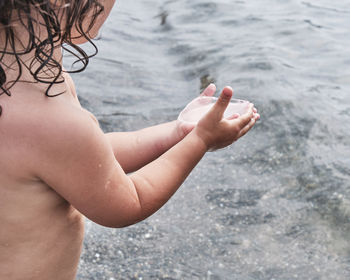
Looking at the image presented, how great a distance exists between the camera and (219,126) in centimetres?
209

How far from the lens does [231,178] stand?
3830 millimetres

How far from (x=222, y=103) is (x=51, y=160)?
2.21 feet

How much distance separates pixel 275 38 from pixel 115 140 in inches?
163

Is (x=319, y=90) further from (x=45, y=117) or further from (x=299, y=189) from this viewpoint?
(x=45, y=117)

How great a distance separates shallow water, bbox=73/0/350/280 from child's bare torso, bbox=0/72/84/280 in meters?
1.00

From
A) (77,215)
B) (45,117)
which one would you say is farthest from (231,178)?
(45,117)

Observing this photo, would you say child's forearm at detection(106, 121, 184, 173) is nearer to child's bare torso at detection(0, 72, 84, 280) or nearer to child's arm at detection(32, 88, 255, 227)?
child's arm at detection(32, 88, 255, 227)

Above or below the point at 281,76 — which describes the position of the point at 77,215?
above

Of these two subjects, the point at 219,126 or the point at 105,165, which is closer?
the point at 105,165

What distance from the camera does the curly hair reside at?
1479 mm

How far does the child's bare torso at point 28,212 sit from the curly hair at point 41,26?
56mm

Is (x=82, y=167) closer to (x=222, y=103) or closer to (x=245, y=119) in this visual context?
(x=222, y=103)

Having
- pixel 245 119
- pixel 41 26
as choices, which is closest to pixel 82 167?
pixel 41 26

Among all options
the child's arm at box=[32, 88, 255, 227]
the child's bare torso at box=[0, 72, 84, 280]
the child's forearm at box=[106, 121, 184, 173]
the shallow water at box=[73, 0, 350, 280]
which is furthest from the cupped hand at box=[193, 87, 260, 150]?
the shallow water at box=[73, 0, 350, 280]
